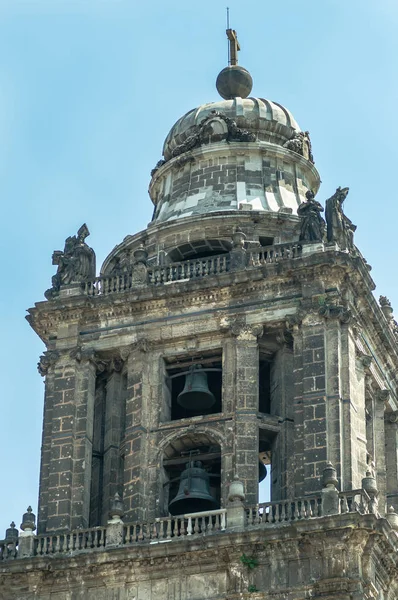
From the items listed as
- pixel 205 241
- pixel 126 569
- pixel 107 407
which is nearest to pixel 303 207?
pixel 205 241

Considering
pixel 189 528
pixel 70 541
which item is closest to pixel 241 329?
pixel 189 528

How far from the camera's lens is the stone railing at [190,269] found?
57700 millimetres

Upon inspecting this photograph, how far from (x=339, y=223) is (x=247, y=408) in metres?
5.83

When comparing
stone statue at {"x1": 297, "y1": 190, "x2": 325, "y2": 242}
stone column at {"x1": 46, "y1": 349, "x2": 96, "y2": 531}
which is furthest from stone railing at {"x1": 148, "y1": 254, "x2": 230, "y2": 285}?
stone column at {"x1": 46, "y1": 349, "x2": 96, "y2": 531}

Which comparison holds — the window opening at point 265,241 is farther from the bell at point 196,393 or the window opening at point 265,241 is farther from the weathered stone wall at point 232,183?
the bell at point 196,393

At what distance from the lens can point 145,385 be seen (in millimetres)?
56562

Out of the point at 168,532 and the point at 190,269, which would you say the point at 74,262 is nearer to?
the point at 190,269

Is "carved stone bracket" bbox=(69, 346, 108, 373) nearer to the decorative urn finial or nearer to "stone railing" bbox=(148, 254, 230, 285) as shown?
"stone railing" bbox=(148, 254, 230, 285)

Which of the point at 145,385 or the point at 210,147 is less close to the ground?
the point at 210,147

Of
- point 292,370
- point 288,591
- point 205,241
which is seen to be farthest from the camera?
point 205,241

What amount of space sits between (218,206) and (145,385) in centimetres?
651

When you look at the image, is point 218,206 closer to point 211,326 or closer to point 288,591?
point 211,326

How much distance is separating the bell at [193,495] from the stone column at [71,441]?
2.22 metres

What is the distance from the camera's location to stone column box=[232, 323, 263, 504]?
54.3 m
